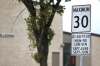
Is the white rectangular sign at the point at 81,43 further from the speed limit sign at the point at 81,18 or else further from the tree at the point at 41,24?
the tree at the point at 41,24

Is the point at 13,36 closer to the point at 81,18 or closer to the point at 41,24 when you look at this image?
the point at 81,18

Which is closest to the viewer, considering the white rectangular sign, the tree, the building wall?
the tree

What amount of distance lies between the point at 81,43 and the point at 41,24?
59.6 inches

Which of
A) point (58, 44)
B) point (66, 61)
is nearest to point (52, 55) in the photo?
point (58, 44)

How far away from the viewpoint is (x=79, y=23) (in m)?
13.7

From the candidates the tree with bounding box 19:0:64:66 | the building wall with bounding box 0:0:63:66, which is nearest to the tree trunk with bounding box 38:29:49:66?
the tree with bounding box 19:0:64:66

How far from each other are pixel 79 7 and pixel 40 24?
59.7 inches

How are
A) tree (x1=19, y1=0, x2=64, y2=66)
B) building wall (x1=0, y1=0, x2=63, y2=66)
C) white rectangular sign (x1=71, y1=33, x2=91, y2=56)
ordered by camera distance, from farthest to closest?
building wall (x1=0, y1=0, x2=63, y2=66) → white rectangular sign (x1=71, y1=33, x2=91, y2=56) → tree (x1=19, y1=0, x2=64, y2=66)

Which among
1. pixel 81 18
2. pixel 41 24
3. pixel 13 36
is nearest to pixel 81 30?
pixel 81 18

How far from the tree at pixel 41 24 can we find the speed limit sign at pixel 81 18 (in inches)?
23.5

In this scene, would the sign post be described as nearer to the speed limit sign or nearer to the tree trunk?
the speed limit sign

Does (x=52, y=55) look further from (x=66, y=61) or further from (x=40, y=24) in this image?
(x=40, y=24)

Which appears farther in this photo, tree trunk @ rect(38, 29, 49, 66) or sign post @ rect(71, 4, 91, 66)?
sign post @ rect(71, 4, 91, 66)

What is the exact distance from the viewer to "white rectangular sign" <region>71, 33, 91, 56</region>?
1352 centimetres
